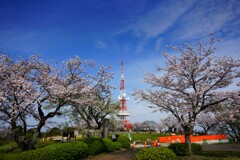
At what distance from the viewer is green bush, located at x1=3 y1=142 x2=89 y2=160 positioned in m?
10.7

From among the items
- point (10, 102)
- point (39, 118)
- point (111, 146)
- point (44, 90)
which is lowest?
point (111, 146)

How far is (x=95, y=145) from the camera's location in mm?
15812

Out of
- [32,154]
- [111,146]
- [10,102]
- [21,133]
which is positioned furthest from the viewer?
[111,146]

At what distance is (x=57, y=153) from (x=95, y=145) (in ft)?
15.1

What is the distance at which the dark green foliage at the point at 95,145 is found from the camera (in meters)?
15.4

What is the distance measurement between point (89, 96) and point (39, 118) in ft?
13.1

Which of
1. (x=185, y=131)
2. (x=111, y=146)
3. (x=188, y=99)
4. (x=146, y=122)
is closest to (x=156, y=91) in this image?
(x=188, y=99)

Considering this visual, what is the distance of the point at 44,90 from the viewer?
510 inches

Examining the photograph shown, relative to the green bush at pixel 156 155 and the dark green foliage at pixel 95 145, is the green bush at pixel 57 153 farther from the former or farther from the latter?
the green bush at pixel 156 155

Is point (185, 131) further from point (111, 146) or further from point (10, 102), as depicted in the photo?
point (10, 102)

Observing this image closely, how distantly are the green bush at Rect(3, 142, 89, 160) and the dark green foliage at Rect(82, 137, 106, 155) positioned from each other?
0.98 meters

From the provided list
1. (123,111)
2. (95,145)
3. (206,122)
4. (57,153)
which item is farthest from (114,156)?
(123,111)

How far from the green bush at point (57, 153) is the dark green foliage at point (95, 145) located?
38.7 inches

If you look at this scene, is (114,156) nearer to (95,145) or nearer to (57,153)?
(95,145)
